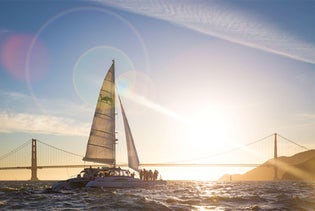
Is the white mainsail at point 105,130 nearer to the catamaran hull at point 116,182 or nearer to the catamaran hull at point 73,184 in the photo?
the catamaran hull at point 116,182

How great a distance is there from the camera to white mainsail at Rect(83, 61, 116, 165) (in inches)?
1992

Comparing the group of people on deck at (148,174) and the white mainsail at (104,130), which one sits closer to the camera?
the white mainsail at (104,130)

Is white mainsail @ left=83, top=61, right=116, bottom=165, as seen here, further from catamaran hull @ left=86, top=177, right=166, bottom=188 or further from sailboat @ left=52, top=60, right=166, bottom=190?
catamaran hull @ left=86, top=177, right=166, bottom=188

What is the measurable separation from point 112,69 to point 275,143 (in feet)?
389

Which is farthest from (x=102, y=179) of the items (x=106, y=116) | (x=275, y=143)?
(x=275, y=143)

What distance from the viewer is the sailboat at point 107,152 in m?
47.5

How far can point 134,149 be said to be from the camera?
56.6m

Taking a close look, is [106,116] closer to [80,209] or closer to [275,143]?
[80,209]

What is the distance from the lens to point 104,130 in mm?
51625

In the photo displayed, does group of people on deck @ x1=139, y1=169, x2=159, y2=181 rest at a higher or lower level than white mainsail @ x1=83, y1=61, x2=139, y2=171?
lower

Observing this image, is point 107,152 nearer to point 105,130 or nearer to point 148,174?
point 105,130

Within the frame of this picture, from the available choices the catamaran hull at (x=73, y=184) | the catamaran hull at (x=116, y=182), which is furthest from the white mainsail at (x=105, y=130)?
the catamaran hull at (x=73, y=184)

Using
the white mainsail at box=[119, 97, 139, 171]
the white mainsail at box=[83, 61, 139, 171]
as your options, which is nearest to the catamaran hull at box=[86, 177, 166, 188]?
the white mainsail at box=[83, 61, 139, 171]

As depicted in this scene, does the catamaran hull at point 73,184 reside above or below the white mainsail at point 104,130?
below
